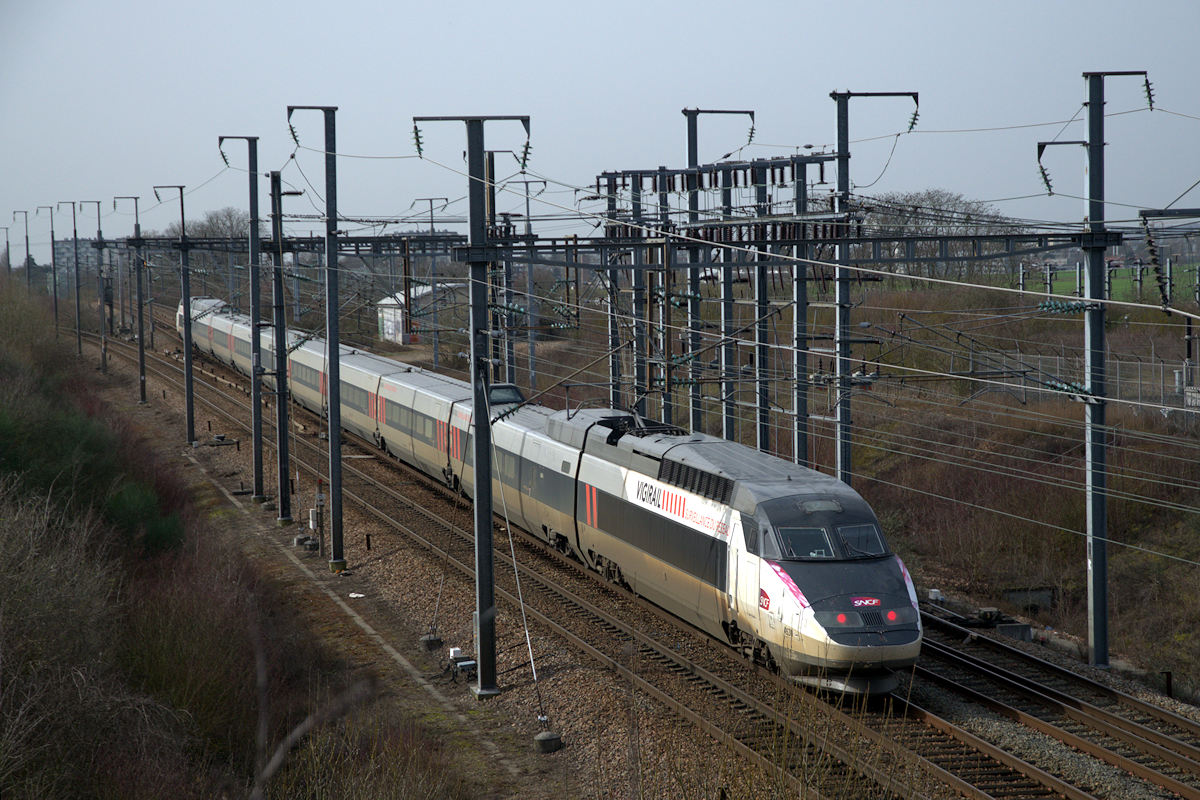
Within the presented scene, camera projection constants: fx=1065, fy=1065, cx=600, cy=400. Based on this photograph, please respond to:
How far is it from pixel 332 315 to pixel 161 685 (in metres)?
10.2

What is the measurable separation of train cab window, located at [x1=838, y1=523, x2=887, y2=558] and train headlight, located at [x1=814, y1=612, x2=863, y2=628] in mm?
1048

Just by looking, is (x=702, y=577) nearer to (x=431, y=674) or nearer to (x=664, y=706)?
(x=664, y=706)

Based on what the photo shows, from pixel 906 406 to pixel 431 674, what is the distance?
29.2 metres

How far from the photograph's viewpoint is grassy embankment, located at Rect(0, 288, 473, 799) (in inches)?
378

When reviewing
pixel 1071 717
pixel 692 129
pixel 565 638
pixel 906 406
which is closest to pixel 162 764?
pixel 565 638

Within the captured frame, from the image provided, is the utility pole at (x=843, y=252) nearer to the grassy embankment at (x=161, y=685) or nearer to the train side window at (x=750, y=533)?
the train side window at (x=750, y=533)

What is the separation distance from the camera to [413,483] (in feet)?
101

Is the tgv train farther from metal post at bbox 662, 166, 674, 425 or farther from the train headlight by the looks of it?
metal post at bbox 662, 166, 674, 425

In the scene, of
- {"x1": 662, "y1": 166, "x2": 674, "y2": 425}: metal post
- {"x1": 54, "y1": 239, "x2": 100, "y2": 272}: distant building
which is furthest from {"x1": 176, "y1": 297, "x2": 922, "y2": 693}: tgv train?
{"x1": 54, "y1": 239, "x2": 100, "y2": 272}: distant building

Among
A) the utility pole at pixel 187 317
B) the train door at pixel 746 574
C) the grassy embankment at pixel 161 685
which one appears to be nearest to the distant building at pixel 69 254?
the utility pole at pixel 187 317

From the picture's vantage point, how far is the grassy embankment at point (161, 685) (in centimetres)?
960

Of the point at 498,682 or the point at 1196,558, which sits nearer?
the point at 498,682

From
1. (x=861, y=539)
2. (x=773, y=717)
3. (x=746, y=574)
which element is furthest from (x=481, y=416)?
(x=773, y=717)

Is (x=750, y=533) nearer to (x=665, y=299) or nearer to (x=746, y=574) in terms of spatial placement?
(x=746, y=574)
